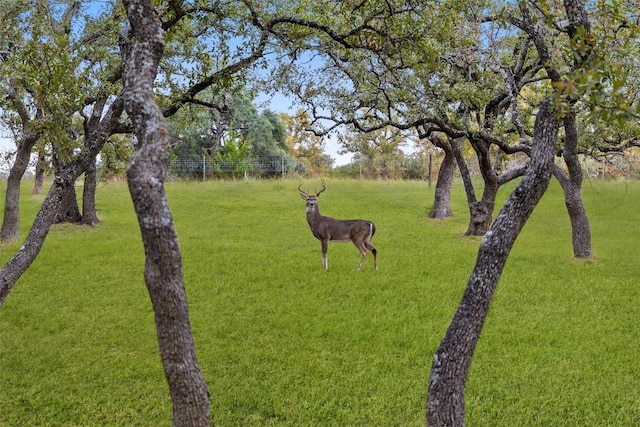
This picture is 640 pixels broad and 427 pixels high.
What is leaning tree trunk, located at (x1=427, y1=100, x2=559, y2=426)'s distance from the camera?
515 centimetres

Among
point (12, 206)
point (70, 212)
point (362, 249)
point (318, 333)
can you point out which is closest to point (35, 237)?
point (318, 333)

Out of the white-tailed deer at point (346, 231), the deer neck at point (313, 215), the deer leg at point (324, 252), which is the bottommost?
the deer leg at point (324, 252)

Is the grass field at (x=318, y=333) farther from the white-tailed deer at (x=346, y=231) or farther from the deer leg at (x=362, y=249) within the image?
the white-tailed deer at (x=346, y=231)

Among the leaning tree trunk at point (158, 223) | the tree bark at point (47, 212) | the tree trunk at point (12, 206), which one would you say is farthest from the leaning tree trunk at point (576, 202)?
the tree trunk at point (12, 206)

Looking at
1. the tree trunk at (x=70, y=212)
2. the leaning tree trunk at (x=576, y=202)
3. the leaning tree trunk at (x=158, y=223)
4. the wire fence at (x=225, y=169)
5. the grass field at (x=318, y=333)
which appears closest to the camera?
the leaning tree trunk at (x=158, y=223)

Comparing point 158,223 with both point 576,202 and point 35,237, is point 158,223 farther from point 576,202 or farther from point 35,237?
point 576,202

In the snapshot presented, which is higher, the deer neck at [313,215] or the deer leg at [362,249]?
the deer neck at [313,215]

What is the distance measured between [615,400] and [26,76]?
34.2 ft

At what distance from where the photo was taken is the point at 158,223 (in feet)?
14.6

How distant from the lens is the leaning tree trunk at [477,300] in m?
5.15

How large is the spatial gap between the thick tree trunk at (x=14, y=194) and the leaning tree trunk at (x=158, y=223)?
1275 centimetres

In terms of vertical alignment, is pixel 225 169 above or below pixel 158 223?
above

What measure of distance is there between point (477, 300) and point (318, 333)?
5248mm

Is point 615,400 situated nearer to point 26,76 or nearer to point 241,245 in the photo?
point 26,76
